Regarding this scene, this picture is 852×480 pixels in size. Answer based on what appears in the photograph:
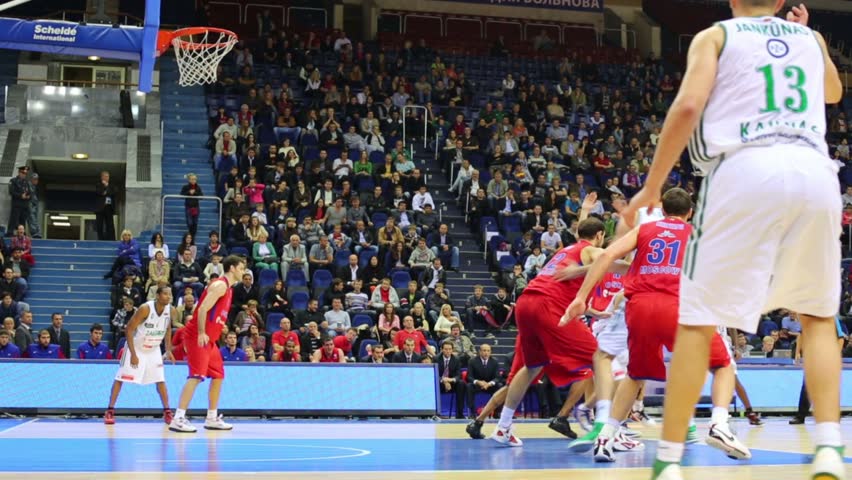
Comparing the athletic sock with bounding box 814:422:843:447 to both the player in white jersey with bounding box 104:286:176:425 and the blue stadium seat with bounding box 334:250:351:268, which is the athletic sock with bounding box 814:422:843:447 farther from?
the blue stadium seat with bounding box 334:250:351:268

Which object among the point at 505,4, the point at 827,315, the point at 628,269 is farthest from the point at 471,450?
the point at 505,4

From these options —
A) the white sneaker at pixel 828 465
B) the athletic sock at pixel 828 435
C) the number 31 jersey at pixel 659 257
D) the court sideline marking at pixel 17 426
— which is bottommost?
the court sideline marking at pixel 17 426

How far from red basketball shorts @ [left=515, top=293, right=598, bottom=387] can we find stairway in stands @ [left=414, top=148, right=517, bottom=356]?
35.4ft

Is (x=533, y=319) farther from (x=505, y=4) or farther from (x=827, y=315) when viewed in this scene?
(x=505, y=4)

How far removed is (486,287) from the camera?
22.8 m

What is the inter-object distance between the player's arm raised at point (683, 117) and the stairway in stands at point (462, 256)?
16309mm

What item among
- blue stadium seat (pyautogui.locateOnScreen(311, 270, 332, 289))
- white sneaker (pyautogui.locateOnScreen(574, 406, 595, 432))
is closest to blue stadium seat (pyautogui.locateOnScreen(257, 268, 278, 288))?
blue stadium seat (pyautogui.locateOnScreen(311, 270, 332, 289))

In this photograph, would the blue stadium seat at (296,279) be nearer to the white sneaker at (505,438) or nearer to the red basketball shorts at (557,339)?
the white sneaker at (505,438)

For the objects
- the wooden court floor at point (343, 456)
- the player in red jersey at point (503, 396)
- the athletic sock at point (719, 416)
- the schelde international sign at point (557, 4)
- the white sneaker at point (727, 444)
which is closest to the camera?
the white sneaker at point (727, 444)

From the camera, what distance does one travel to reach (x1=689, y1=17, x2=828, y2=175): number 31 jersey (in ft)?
13.7

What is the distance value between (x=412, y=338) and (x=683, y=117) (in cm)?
1442

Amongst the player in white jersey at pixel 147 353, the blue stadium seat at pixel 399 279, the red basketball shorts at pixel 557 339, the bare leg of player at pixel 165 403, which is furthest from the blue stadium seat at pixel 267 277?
the red basketball shorts at pixel 557 339

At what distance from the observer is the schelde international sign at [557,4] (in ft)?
119

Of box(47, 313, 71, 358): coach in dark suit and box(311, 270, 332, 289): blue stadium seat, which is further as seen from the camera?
box(311, 270, 332, 289): blue stadium seat
